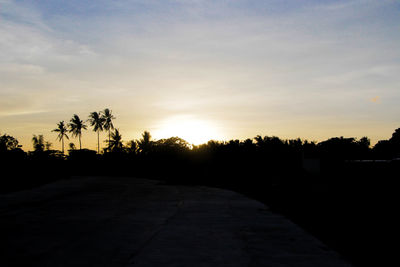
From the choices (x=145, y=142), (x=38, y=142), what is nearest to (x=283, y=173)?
(x=145, y=142)

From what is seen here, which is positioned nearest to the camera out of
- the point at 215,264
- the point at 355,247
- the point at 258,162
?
the point at 215,264

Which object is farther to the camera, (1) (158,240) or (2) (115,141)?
(2) (115,141)

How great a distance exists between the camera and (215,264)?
657 cm

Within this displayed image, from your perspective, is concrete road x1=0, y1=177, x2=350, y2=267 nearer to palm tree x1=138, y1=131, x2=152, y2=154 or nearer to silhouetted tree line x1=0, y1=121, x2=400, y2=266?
silhouetted tree line x1=0, y1=121, x2=400, y2=266

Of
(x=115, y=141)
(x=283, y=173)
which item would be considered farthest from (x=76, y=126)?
(x=283, y=173)

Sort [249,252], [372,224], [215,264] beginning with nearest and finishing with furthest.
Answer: [215,264] < [249,252] < [372,224]

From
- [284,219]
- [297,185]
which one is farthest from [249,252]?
[297,185]

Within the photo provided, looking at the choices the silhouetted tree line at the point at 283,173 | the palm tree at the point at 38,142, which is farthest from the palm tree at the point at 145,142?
the palm tree at the point at 38,142

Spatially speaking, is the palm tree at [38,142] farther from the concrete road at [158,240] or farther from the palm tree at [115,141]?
the concrete road at [158,240]

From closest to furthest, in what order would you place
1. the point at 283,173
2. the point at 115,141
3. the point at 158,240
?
the point at 158,240
the point at 283,173
the point at 115,141

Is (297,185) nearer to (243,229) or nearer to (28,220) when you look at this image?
(243,229)

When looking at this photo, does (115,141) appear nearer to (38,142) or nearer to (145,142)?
(145,142)

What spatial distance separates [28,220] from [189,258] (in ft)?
25.5

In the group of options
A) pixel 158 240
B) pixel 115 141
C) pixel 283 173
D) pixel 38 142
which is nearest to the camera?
pixel 158 240
